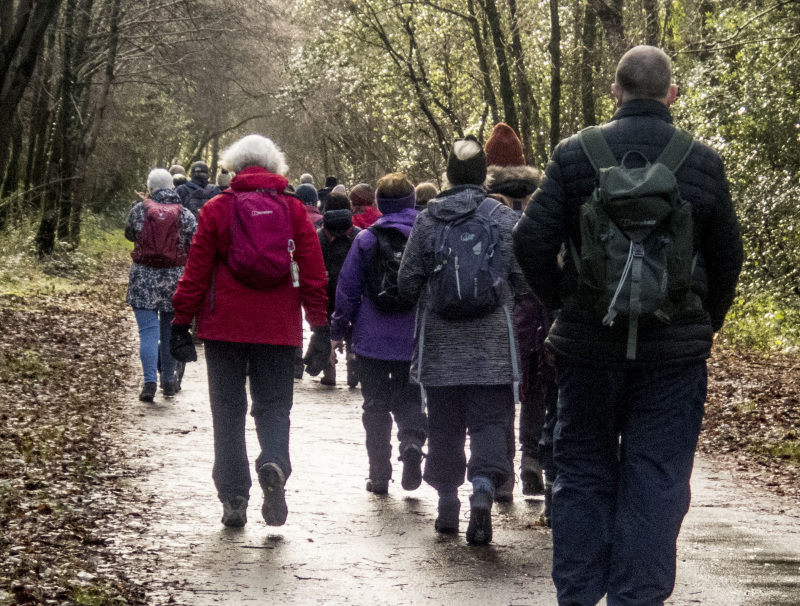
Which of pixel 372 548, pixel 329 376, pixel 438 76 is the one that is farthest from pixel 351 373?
pixel 438 76

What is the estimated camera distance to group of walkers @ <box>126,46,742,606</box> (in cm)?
445

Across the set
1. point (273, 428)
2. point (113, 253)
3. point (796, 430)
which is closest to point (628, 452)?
point (273, 428)

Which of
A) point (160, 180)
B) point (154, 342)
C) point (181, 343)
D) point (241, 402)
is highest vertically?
point (160, 180)

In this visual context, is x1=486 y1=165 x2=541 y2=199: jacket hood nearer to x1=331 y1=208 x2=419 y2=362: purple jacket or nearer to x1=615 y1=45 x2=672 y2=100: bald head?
x1=331 y1=208 x2=419 y2=362: purple jacket

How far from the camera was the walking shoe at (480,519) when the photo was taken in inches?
247

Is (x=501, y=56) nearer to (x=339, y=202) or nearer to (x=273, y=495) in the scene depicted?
(x=339, y=202)

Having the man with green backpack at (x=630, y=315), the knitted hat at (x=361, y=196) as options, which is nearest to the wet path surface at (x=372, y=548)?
the man with green backpack at (x=630, y=315)

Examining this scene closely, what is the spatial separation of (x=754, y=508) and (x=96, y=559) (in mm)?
4092

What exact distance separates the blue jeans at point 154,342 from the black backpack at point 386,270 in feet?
13.0

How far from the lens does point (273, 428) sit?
6555mm

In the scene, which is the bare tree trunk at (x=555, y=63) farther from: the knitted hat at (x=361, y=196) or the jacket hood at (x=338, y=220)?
the jacket hood at (x=338, y=220)

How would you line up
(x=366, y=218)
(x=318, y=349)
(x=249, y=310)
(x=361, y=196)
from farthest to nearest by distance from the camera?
(x=361, y=196) < (x=366, y=218) < (x=318, y=349) < (x=249, y=310)

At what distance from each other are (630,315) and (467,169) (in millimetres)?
2512

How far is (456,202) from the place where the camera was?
257 inches
